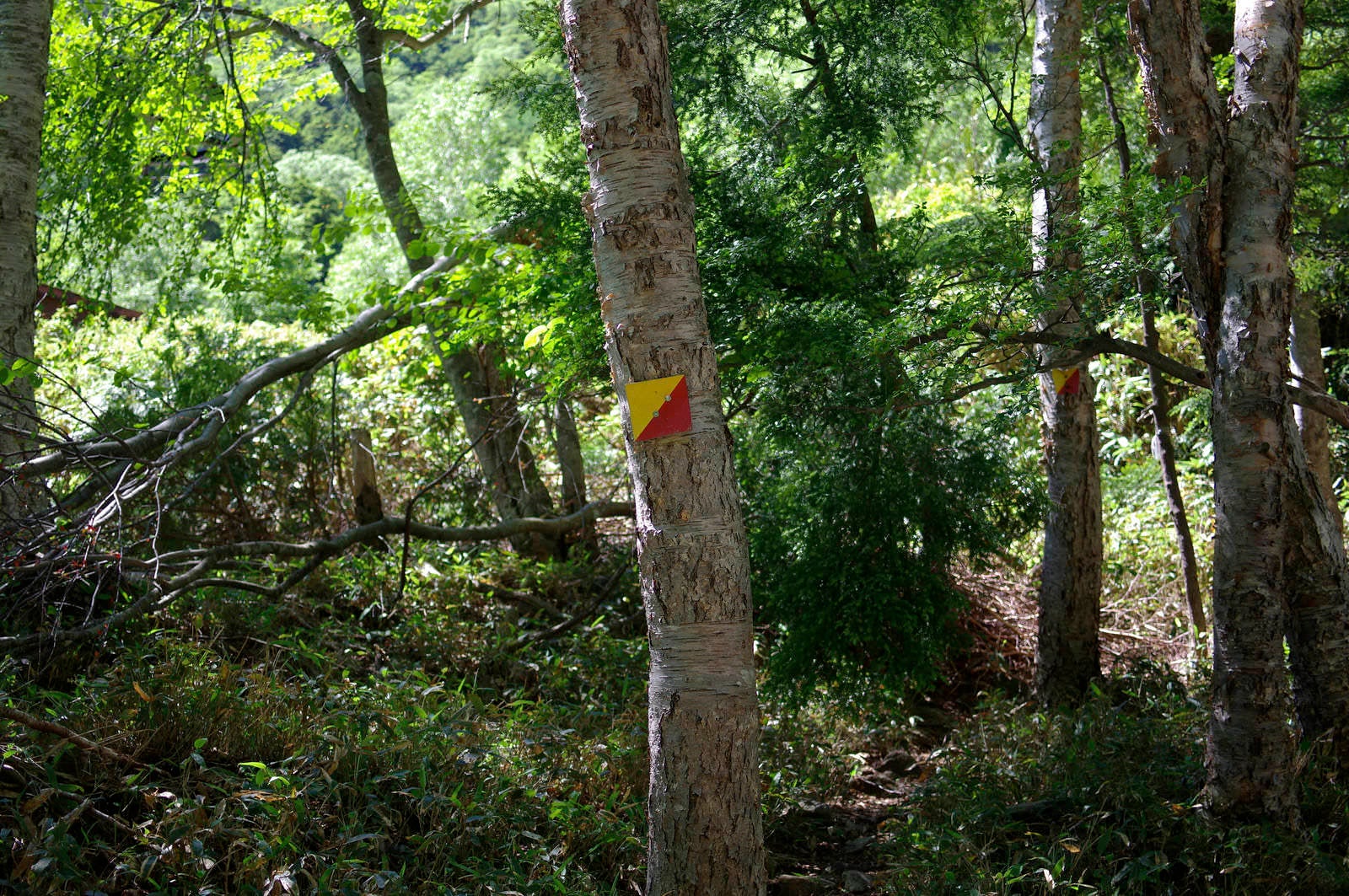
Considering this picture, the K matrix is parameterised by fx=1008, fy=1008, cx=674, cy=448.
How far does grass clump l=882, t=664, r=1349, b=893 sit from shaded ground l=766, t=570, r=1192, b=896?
172 mm

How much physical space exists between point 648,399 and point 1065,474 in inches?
139

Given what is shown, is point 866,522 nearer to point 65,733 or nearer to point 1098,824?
point 1098,824

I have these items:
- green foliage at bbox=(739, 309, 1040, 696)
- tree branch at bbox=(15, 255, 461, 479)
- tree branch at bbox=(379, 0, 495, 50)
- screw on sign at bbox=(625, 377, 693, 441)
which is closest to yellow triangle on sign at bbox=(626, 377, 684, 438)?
screw on sign at bbox=(625, 377, 693, 441)

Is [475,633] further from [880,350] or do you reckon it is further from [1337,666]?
[1337,666]

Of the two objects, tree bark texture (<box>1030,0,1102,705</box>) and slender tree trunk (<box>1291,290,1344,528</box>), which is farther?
slender tree trunk (<box>1291,290,1344,528</box>)

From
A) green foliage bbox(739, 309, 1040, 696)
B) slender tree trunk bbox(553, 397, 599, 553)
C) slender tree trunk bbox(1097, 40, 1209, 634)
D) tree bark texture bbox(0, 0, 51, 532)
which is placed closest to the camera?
tree bark texture bbox(0, 0, 51, 532)

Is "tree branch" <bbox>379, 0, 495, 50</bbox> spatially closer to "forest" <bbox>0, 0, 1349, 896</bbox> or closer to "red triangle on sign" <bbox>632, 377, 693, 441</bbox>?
"forest" <bbox>0, 0, 1349, 896</bbox>

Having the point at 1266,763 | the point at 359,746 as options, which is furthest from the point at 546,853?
the point at 1266,763

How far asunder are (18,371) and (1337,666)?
5.53 m

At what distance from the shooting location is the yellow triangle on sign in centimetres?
304

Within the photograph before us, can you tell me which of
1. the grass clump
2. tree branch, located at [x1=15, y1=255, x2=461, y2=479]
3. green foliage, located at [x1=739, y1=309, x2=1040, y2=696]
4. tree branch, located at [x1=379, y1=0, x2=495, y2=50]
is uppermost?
tree branch, located at [x1=379, y1=0, x2=495, y2=50]

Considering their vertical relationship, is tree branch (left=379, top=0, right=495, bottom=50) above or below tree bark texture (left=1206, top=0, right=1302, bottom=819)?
above

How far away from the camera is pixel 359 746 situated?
385cm

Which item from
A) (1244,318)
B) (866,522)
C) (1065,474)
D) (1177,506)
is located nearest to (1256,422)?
(1244,318)
